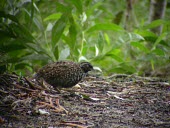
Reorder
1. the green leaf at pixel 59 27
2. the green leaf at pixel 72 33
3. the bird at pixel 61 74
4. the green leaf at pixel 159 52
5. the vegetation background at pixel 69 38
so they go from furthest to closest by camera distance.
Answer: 1. the green leaf at pixel 159 52
2. the green leaf at pixel 72 33
3. the green leaf at pixel 59 27
4. the vegetation background at pixel 69 38
5. the bird at pixel 61 74

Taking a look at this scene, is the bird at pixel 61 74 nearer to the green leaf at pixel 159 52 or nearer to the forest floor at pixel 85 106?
the forest floor at pixel 85 106

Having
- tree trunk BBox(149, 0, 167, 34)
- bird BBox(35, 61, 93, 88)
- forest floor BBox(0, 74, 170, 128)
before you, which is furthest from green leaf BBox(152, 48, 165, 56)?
Result: tree trunk BBox(149, 0, 167, 34)

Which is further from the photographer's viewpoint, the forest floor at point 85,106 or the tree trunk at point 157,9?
the tree trunk at point 157,9

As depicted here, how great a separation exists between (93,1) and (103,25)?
569mm

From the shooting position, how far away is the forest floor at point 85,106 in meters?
3.13

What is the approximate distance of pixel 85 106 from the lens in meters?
3.79

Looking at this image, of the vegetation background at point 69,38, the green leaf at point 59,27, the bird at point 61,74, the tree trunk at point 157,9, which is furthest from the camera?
the tree trunk at point 157,9

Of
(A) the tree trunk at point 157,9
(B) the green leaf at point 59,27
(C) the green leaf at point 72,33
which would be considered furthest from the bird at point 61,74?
(A) the tree trunk at point 157,9

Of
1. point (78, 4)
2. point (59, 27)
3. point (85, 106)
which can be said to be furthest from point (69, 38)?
point (85, 106)

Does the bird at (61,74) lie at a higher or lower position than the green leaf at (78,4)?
lower

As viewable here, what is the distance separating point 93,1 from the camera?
6.00 meters

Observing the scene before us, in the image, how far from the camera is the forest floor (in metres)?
3.13

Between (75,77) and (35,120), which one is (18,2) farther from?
(35,120)

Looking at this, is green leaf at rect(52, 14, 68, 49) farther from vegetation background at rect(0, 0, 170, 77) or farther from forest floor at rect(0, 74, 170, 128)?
forest floor at rect(0, 74, 170, 128)
